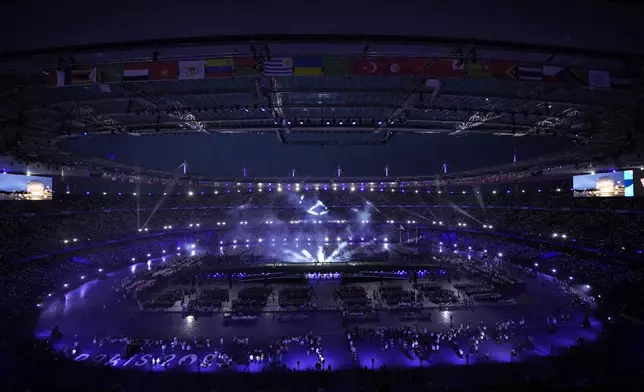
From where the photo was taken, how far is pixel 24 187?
2206cm

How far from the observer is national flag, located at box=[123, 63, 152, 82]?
27.1ft

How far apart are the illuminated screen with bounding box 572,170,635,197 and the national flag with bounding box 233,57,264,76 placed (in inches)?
1050

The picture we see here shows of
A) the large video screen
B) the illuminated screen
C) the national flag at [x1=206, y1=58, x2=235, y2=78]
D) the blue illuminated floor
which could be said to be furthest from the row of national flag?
the large video screen

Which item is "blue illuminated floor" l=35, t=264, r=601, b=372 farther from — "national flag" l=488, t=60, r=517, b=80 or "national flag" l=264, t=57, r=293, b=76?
"national flag" l=488, t=60, r=517, b=80

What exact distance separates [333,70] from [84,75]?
22.3ft

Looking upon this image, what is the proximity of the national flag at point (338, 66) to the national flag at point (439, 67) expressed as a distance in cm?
169

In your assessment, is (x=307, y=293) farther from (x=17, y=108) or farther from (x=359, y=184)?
(x=359, y=184)

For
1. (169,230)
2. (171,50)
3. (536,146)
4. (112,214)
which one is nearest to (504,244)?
(536,146)

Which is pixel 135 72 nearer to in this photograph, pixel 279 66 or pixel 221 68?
pixel 221 68

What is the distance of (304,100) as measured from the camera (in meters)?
12.2

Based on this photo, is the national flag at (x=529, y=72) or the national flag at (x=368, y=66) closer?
the national flag at (x=368, y=66)

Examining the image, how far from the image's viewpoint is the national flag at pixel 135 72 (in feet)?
27.1

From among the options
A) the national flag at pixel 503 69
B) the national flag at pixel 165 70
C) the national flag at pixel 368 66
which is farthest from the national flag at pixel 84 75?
the national flag at pixel 503 69

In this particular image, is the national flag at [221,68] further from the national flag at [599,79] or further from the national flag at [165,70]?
the national flag at [599,79]
